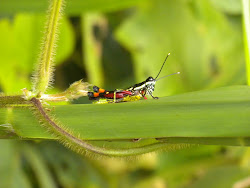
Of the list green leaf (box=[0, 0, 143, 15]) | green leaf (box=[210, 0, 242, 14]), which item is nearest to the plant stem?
green leaf (box=[0, 0, 143, 15])

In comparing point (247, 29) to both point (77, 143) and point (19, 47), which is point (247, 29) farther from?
point (19, 47)

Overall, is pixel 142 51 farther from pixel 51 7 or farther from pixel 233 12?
pixel 51 7

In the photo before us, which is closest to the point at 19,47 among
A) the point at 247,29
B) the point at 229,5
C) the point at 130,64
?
the point at 130,64

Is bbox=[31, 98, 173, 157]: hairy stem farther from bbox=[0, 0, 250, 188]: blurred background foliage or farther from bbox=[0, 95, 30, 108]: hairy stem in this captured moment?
bbox=[0, 0, 250, 188]: blurred background foliage

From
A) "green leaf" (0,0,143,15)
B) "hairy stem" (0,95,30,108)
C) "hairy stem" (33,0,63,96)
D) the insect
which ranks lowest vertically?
the insect

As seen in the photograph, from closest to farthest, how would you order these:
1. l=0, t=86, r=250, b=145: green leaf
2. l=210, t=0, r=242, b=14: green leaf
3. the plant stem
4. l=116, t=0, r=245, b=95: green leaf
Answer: l=0, t=86, r=250, b=145: green leaf
the plant stem
l=116, t=0, r=245, b=95: green leaf
l=210, t=0, r=242, b=14: green leaf

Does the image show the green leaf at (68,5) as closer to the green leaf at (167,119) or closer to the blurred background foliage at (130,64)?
the blurred background foliage at (130,64)
